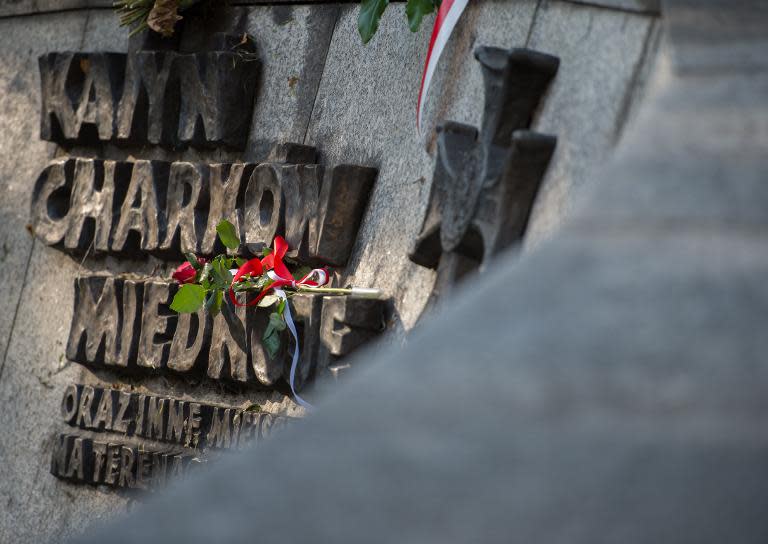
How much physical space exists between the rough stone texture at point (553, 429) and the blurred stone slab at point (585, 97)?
3.55 ft

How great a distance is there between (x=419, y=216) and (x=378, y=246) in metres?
0.24

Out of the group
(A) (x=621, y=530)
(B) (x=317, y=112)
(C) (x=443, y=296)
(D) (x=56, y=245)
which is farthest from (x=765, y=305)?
(D) (x=56, y=245)

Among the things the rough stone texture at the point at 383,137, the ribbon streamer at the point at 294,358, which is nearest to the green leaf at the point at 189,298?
the ribbon streamer at the point at 294,358

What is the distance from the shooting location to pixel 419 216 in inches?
146

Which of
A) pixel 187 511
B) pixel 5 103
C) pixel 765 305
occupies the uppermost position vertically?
pixel 5 103

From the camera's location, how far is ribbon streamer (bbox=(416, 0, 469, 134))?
11.8 feet

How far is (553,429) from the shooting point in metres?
1.38

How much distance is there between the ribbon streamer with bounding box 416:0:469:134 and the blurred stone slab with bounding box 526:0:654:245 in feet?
2.16

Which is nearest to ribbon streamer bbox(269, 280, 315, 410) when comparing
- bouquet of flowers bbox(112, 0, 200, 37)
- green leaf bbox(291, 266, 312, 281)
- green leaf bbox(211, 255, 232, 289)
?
green leaf bbox(291, 266, 312, 281)

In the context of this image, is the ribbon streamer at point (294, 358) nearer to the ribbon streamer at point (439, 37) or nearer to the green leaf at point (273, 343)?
the green leaf at point (273, 343)

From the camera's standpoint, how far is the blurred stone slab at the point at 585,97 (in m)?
2.59

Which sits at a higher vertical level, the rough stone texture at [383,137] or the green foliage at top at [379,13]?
the green foliage at top at [379,13]

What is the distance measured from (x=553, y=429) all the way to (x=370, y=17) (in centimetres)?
280

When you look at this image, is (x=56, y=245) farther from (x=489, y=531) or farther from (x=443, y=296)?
(x=489, y=531)
